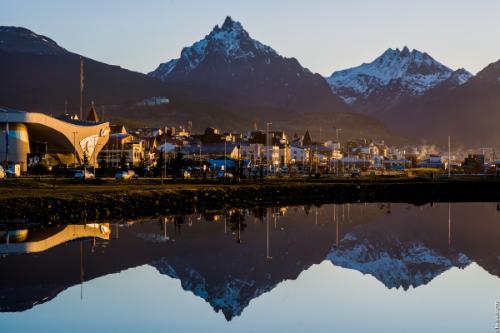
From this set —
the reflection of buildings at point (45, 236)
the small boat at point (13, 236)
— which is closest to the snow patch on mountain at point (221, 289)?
the reflection of buildings at point (45, 236)

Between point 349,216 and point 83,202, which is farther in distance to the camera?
point 349,216

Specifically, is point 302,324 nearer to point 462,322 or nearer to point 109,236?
point 462,322

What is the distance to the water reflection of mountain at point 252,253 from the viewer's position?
1394 inches

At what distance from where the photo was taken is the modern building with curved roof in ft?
387

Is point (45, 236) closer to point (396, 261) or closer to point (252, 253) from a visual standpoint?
point (252, 253)

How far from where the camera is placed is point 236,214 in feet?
228

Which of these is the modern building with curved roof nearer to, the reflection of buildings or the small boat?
the reflection of buildings

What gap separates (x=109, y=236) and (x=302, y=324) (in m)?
24.2

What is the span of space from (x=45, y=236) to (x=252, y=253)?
1301cm

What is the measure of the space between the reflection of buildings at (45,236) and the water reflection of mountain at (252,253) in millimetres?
1166

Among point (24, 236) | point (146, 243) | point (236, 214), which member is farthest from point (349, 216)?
point (24, 236)

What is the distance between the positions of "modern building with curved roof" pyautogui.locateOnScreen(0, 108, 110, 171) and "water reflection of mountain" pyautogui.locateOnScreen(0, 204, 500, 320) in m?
60.3

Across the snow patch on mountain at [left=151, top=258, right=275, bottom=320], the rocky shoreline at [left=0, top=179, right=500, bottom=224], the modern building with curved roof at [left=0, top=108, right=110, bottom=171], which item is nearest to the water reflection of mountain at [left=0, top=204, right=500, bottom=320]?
the snow patch on mountain at [left=151, top=258, right=275, bottom=320]

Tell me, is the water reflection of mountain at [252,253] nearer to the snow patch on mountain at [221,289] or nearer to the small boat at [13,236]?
the snow patch on mountain at [221,289]
